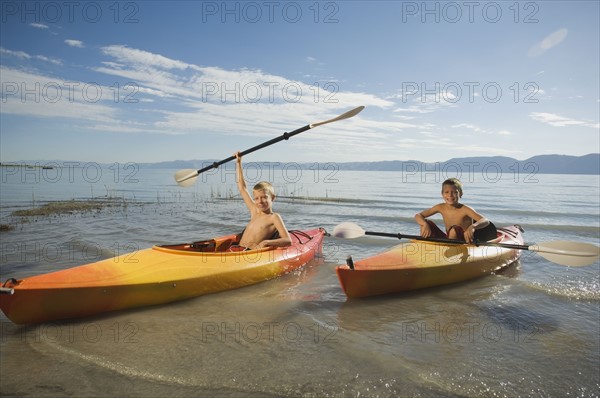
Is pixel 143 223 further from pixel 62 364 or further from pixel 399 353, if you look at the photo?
pixel 399 353

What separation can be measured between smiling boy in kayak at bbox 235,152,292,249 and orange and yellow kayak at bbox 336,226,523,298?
1.23 metres

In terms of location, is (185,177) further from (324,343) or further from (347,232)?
A: (324,343)

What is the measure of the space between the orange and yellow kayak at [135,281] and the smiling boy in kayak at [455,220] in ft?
7.75

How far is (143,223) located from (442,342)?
9227 millimetres

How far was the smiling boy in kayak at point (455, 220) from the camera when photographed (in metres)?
5.61

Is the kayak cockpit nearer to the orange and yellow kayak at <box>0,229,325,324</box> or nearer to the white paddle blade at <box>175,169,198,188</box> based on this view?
the orange and yellow kayak at <box>0,229,325,324</box>

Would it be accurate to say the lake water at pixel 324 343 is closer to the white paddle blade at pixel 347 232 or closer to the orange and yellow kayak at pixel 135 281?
the orange and yellow kayak at pixel 135 281

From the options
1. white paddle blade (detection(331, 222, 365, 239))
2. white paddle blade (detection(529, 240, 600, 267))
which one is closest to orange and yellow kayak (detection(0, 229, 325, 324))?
white paddle blade (detection(331, 222, 365, 239))

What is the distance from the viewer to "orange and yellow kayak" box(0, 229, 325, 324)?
3.40m

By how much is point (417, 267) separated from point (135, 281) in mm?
3503

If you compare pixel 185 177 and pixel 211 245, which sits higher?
pixel 185 177

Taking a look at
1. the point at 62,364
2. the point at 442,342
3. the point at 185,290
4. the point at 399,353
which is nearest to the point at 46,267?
the point at 185,290

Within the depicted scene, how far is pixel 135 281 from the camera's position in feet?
12.8

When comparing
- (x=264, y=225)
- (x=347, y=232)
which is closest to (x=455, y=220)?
(x=347, y=232)
